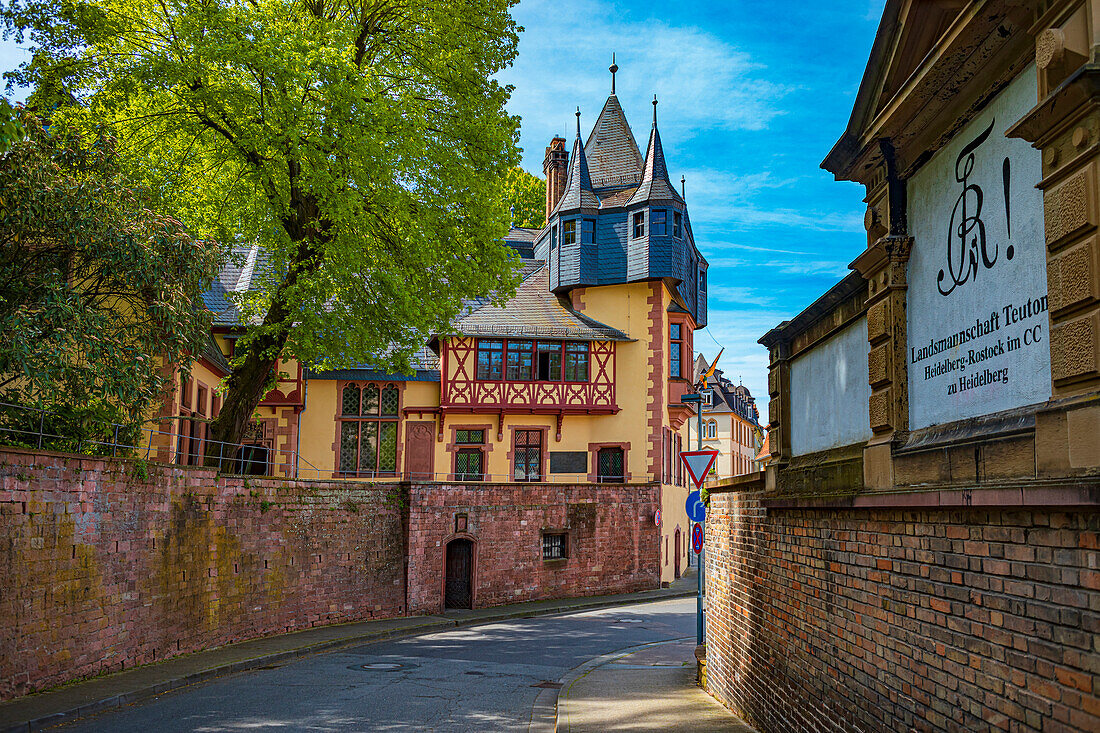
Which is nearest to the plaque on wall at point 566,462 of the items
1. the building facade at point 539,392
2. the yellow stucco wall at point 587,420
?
the building facade at point 539,392

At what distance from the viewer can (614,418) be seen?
1278 inches

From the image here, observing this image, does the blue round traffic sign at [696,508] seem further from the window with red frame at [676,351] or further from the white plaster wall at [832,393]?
the window with red frame at [676,351]

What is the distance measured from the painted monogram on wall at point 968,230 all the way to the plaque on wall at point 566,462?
27.0 meters

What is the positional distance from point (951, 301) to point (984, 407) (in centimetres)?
77

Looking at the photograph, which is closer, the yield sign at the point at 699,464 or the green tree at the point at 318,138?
the yield sign at the point at 699,464

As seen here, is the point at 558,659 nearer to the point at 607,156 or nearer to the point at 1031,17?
the point at 1031,17

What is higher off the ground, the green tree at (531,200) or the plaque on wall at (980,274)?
the green tree at (531,200)

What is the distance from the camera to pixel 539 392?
31.6 m

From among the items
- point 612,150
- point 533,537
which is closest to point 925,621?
point 533,537

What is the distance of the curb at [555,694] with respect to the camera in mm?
10945

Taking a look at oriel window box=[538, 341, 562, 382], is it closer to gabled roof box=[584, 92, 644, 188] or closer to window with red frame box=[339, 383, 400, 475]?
window with red frame box=[339, 383, 400, 475]

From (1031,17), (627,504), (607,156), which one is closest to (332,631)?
(627,504)

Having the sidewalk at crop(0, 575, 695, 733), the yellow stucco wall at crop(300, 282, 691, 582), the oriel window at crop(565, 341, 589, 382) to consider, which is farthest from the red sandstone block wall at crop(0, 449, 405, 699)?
the oriel window at crop(565, 341, 589, 382)

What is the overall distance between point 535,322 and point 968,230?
27547 mm
